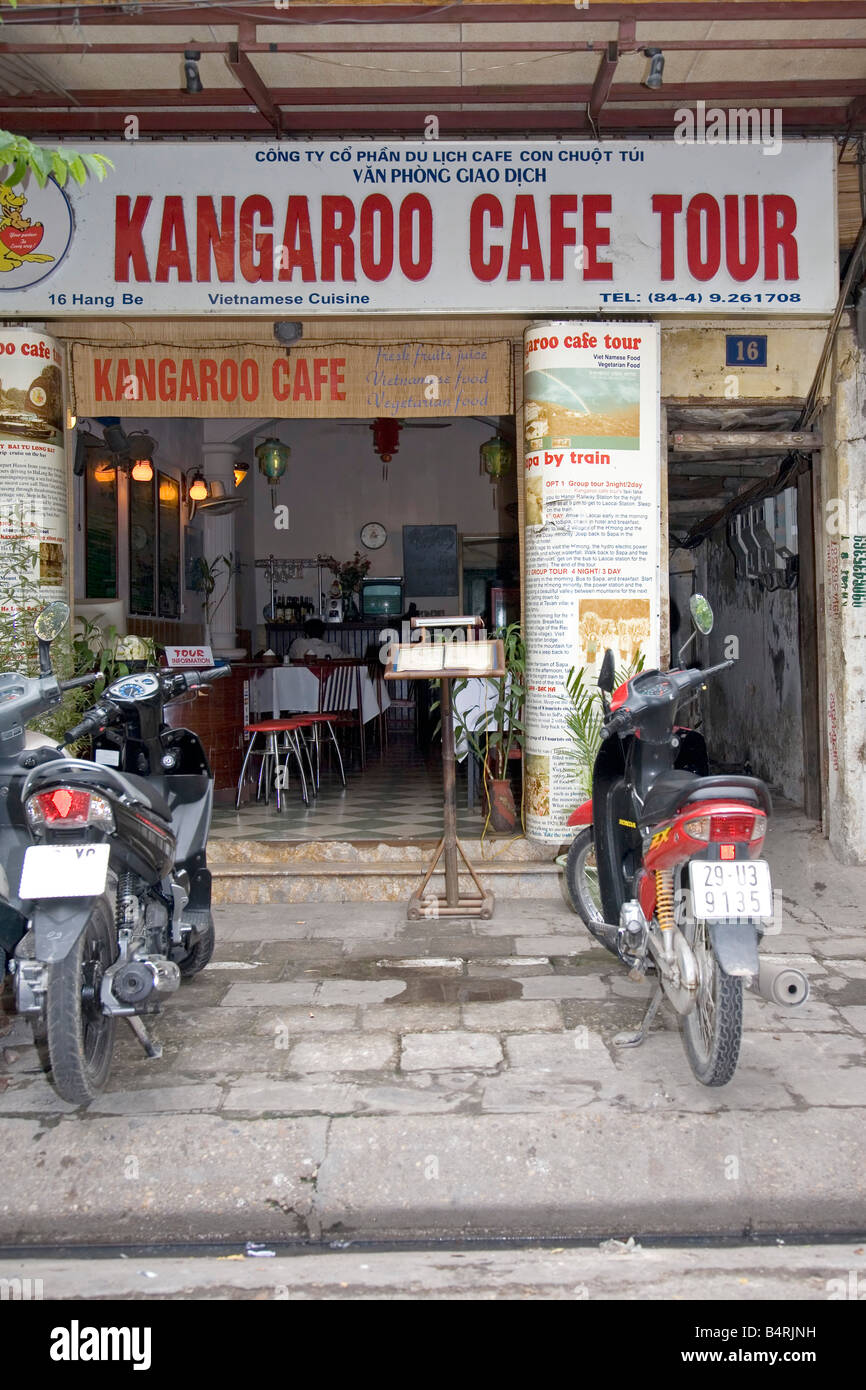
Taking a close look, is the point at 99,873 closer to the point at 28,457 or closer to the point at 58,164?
the point at 58,164

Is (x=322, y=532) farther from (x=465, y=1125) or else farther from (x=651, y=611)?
(x=465, y=1125)

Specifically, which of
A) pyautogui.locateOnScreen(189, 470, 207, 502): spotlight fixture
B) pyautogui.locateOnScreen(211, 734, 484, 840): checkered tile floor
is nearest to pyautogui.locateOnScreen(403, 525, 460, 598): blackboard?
pyautogui.locateOnScreen(189, 470, 207, 502): spotlight fixture

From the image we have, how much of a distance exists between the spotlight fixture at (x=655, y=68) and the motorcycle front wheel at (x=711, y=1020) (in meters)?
3.92

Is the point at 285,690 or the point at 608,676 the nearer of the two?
the point at 608,676

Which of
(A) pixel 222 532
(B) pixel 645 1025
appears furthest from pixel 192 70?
(A) pixel 222 532

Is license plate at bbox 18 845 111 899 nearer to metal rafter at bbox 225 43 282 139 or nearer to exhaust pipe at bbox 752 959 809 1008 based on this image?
exhaust pipe at bbox 752 959 809 1008

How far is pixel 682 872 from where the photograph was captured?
10.5 ft

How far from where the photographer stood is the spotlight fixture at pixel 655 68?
4996 millimetres

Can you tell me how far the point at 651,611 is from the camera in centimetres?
571

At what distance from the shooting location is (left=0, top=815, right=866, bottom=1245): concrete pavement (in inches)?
103

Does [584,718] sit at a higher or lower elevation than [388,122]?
lower

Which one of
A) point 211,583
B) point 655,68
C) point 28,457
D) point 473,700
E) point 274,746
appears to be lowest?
Result: point 274,746

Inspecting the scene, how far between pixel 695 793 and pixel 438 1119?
1111mm
